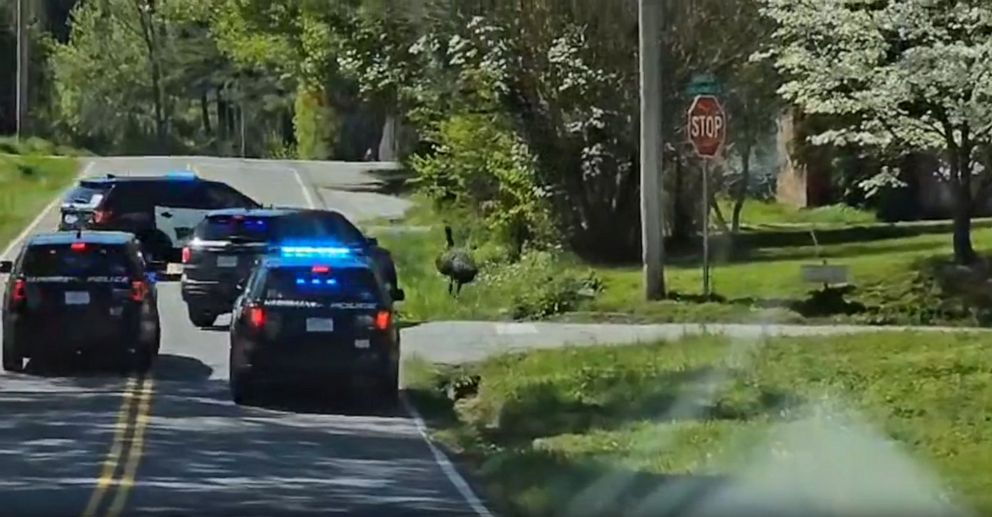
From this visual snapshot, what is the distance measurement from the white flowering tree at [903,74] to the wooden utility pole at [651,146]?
87.2 inches

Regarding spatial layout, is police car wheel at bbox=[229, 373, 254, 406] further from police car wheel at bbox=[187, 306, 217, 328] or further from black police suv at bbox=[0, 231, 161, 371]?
police car wheel at bbox=[187, 306, 217, 328]

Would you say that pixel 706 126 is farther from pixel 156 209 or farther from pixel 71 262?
pixel 156 209

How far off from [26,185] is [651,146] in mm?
31817

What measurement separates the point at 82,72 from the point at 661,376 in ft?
233

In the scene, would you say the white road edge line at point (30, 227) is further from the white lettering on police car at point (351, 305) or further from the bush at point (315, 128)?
the bush at point (315, 128)

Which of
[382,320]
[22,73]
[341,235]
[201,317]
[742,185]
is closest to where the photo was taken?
[382,320]

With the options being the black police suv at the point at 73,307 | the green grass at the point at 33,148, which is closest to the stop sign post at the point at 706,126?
the black police suv at the point at 73,307

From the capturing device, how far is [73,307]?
26.0 meters

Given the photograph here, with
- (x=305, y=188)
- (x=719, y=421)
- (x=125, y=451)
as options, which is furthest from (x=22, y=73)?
(x=719, y=421)

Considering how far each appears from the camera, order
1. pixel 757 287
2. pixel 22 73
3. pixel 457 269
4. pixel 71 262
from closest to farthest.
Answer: pixel 71 262 → pixel 757 287 → pixel 457 269 → pixel 22 73

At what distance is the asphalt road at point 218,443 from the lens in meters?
16.0

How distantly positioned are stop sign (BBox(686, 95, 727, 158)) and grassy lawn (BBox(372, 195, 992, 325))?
7.63 ft

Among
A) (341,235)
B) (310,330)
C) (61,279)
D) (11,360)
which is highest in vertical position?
(341,235)

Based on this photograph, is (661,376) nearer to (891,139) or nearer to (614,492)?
(614,492)
